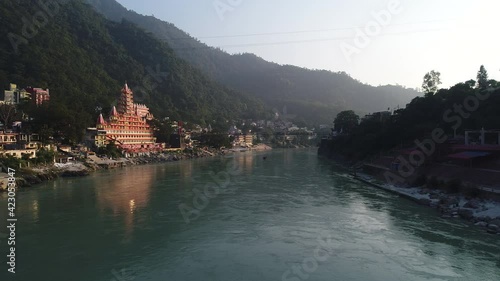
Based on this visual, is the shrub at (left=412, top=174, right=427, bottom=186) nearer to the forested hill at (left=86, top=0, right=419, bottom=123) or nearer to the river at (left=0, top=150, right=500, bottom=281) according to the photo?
the river at (left=0, top=150, right=500, bottom=281)

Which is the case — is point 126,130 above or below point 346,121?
below

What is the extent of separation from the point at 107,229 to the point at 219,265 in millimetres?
4929

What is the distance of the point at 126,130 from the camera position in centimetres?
4647

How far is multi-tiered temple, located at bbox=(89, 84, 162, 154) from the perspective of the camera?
40.6m

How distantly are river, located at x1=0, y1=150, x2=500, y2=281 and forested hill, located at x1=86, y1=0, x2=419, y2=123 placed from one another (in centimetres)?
12637

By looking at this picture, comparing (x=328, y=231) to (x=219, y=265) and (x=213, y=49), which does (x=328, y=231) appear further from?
(x=213, y=49)

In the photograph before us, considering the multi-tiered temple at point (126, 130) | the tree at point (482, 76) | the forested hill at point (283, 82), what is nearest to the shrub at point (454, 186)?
the tree at point (482, 76)

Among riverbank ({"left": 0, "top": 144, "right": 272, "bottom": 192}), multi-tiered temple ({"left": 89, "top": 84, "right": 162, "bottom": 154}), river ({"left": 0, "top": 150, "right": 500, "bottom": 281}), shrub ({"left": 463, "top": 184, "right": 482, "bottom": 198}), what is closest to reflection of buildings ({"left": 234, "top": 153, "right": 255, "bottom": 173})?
riverbank ({"left": 0, "top": 144, "right": 272, "bottom": 192})

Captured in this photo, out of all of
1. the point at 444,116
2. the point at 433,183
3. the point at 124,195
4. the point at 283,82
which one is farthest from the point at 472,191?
the point at 283,82

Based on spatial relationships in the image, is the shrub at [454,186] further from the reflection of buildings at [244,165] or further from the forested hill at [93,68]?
the forested hill at [93,68]

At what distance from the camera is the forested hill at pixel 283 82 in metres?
150

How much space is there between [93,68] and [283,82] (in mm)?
112234

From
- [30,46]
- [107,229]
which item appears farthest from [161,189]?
[30,46]

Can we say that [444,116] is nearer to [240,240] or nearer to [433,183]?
[433,183]
